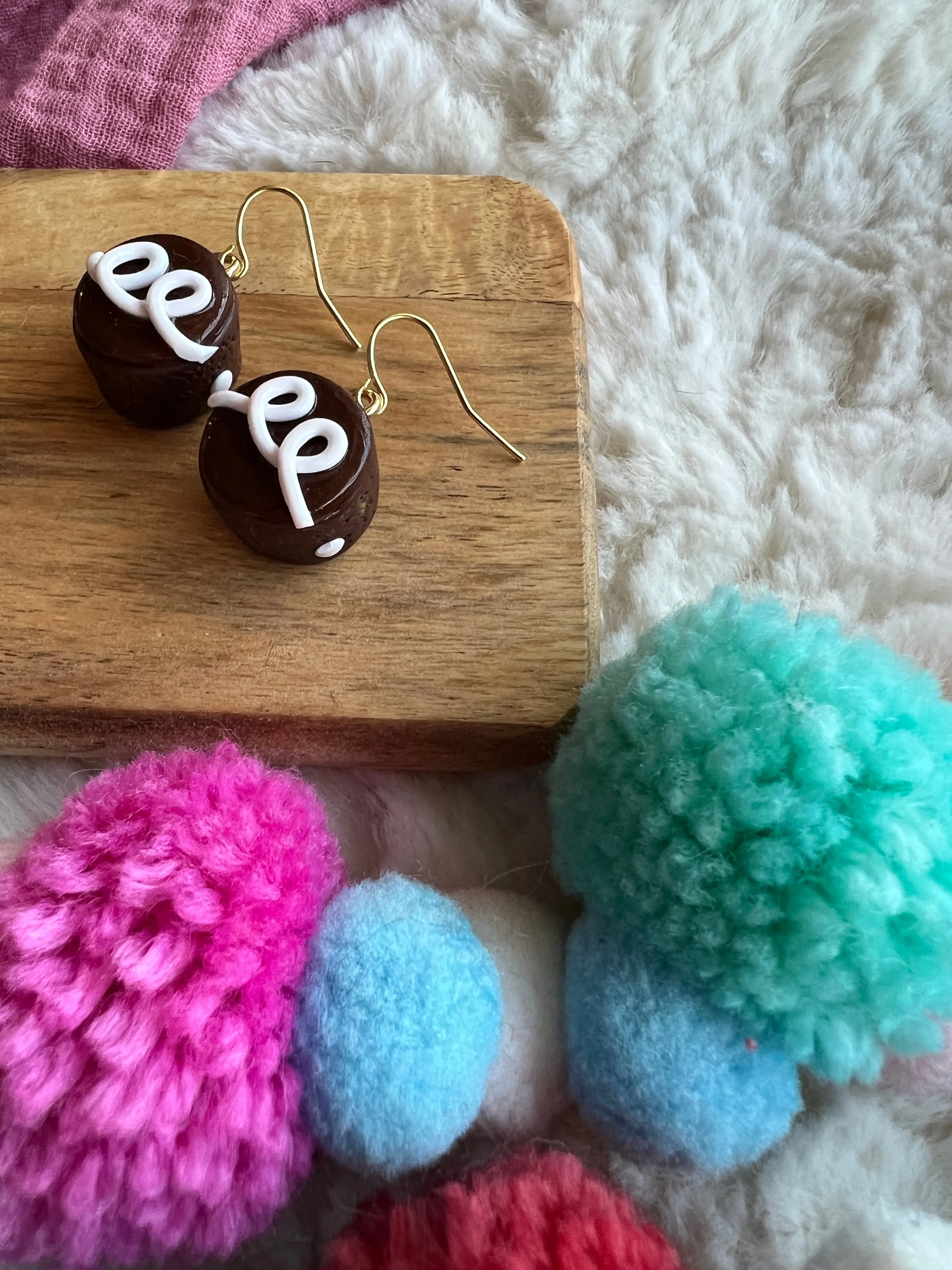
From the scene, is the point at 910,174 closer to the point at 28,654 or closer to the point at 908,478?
the point at 908,478

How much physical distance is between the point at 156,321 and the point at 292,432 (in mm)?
89

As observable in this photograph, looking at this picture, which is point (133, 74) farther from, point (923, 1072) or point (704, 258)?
point (923, 1072)

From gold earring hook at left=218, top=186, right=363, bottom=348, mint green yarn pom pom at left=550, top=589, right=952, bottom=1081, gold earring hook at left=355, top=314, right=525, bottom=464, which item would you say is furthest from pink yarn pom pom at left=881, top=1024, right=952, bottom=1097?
gold earring hook at left=218, top=186, right=363, bottom=348

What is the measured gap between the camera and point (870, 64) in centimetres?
60

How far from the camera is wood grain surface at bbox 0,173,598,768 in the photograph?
448mm

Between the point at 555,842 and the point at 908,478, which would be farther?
the point at 908,478

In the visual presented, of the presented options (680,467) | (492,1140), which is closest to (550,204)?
(680,467)

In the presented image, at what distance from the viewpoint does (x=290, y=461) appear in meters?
0.41

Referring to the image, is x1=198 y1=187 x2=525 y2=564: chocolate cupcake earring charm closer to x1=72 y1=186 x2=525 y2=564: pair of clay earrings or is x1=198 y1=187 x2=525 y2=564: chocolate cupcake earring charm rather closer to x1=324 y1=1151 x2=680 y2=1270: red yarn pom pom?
x1=72 y1=186 x2=525 y2=564: pair of clay earrings

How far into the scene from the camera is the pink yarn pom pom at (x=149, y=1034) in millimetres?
323

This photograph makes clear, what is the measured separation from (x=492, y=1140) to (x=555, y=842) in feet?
0.41

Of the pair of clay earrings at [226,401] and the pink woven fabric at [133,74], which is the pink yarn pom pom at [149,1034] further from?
the pink woven fabric at [133,74]

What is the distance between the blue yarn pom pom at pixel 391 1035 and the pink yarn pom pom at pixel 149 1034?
14 millimetres

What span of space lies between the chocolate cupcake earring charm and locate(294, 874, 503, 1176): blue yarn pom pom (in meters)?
0.17
